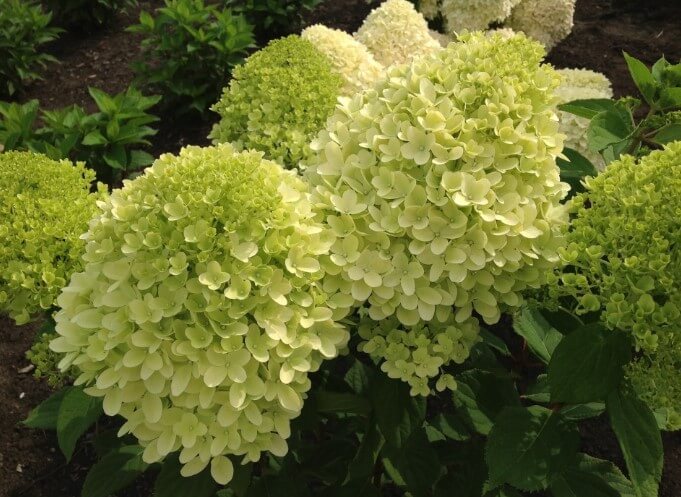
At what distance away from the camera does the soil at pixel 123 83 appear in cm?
283

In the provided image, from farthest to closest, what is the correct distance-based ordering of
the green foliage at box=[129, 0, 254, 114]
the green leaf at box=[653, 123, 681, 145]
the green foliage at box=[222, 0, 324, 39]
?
the green foliage at box=[222, 0, 324, 39], the green foliage at box=[129, 0, 254, 114], the green leaf at box=[653, 123, 681, 145]

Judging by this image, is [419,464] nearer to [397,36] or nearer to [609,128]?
[609,128]

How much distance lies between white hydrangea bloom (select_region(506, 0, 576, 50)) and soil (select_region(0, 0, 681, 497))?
25cm

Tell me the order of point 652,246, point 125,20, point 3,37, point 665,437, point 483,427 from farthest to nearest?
point 125,20 → point 3,37 → point 665,437 → point 483,427 → point 652,246

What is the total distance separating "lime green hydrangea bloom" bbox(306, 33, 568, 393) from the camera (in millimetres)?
1435

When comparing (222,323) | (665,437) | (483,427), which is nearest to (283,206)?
(222,323)

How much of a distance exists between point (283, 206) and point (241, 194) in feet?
0.35

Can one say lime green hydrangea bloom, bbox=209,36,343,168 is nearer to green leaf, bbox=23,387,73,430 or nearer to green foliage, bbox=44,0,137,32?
green leaf, bbox=23,387,73,430

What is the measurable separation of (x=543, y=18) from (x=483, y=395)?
412 centimetres

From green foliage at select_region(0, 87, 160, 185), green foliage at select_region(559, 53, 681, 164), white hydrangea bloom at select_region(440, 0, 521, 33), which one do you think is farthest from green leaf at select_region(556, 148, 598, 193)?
white hydrangea bloom at select_region(440, 0, 521, 33)

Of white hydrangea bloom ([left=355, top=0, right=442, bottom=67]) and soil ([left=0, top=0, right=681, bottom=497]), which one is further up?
white hydrangea bloom ([left=355, top=0, right=442, bottom=67])

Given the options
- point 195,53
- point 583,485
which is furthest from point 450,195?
point 195,53

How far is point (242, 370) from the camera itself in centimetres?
130

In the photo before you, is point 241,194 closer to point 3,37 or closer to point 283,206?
point 283,206
